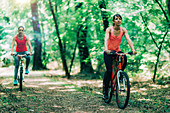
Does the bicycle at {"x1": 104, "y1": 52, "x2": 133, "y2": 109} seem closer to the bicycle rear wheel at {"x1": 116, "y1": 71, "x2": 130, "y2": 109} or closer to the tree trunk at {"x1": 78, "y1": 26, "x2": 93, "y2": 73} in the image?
the bicycle rear wheel at {"x1": 116, "y1": 71, "x2": 130, "y2": 109}

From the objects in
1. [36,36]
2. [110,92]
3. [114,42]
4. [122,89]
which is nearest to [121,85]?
[122,89]

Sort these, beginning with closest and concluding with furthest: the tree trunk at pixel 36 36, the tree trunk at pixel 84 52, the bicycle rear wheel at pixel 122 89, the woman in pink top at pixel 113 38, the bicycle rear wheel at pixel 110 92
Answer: the bicycle rear wheel at pixel 122 89 < the woman in pink top at pixel 113 38 < the bicycle rear wheel at pixel 110 92 < the tree trunk at pixel 84 52 < the tree trunk at pixel 36 36

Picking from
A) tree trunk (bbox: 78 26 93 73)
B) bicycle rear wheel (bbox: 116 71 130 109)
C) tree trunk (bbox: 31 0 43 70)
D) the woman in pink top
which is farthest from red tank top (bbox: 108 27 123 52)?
tree trunk (bbox: 31 0 43 70)

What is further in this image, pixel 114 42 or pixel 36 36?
pixel 36 36

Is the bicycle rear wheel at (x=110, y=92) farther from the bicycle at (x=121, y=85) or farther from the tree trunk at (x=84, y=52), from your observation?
the tree trunk at (x=84, y=52)

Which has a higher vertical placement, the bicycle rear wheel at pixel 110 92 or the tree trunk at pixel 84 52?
the tree trunk at pixel 84 52

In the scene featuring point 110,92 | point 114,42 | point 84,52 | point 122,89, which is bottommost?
point 110,92

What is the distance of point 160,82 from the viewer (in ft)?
29.2

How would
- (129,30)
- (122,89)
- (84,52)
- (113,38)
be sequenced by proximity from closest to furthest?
(122,89)
(113,38)
(129,30)
(84,52)

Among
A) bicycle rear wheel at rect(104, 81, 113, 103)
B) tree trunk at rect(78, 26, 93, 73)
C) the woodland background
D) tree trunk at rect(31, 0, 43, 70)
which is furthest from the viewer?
tree trunk at rect(31, 0, 43, 70)

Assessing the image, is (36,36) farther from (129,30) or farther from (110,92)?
(110,92)

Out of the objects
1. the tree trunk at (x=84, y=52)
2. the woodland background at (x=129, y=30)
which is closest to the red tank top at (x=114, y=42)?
the woodland background at (x=129, y=30)

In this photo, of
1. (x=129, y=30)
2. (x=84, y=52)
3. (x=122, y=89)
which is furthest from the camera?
(x=84, y=52)

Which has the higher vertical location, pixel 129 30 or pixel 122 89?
pixel 129 30
